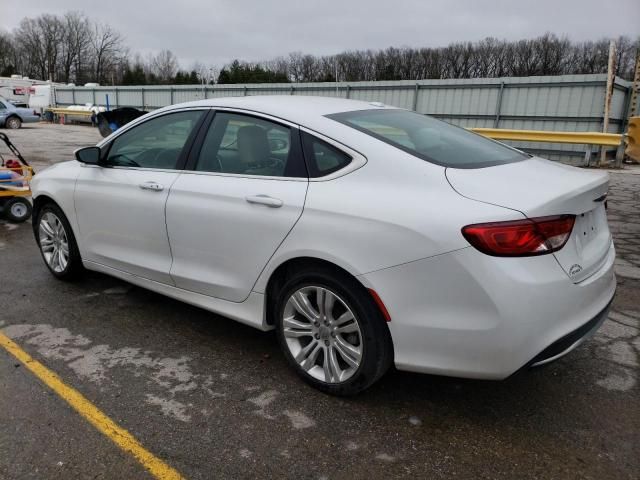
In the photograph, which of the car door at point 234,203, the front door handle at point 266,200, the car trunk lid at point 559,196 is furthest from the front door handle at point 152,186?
the car trunk lid at point 559,196

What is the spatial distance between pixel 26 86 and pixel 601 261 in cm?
4597

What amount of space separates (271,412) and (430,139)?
5.65ft

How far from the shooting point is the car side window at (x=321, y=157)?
2768mm

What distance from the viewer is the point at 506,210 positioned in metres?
2.28

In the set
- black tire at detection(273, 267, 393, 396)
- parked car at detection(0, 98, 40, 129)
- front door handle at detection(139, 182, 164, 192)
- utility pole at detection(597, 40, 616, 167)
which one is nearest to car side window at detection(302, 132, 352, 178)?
black tire at detection(273, 267, 393, 396)

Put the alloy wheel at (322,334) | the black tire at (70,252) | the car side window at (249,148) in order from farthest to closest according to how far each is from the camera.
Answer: the black tire at (70,252) → the car side window at (249,148) → the alloy wheel at (322,334)

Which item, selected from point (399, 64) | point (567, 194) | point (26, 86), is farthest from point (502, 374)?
point (399, 64)

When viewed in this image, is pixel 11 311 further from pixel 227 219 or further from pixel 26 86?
pixel 26 86

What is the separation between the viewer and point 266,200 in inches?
113

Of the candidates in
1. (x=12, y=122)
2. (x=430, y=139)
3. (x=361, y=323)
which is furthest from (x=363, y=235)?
(x=12, y=122)

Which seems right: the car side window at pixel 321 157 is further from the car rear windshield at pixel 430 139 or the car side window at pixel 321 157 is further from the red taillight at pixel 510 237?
the red taillight at pixel 510 237

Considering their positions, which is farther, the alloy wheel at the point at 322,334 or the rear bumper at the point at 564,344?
the alloy wheel at the point at 322,334

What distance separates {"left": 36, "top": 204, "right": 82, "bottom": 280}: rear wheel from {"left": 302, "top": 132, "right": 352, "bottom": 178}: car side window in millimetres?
2450

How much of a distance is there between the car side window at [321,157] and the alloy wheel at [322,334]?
617 millimetres
